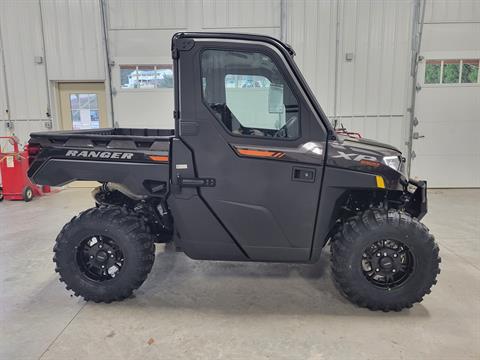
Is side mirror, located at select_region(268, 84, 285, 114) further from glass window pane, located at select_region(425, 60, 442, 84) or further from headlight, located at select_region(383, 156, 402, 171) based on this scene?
glass window pane, located at select_region(425, 60, 442, 84)

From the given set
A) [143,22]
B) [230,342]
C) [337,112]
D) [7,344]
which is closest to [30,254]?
[7,344]

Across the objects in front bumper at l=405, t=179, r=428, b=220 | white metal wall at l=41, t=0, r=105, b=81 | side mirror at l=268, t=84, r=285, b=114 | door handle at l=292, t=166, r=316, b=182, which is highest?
white metal wall at l=41, t=0, r=105, b=81

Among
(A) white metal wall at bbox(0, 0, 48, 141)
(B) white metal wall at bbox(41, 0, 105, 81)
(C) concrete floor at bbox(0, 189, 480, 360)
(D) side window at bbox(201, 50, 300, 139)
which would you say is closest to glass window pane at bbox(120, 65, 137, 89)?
(B) white metal wall at bbox(41, 0, 105, 81)

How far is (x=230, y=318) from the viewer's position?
8.13ft

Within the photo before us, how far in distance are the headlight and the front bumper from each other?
0.35m

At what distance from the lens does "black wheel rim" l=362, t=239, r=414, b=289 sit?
2.53m

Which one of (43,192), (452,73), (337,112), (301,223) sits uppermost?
(452,73)

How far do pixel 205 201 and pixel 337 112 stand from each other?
5.20 m

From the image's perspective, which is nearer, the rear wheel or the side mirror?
the side mirror

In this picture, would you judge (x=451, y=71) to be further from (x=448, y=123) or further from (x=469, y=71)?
(x=448, y=123)

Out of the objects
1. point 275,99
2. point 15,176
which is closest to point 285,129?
point 275,99

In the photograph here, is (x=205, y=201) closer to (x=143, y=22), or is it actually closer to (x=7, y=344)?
(x=7, y=344)

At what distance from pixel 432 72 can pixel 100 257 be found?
6.96m

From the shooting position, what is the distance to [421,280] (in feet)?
8.15
